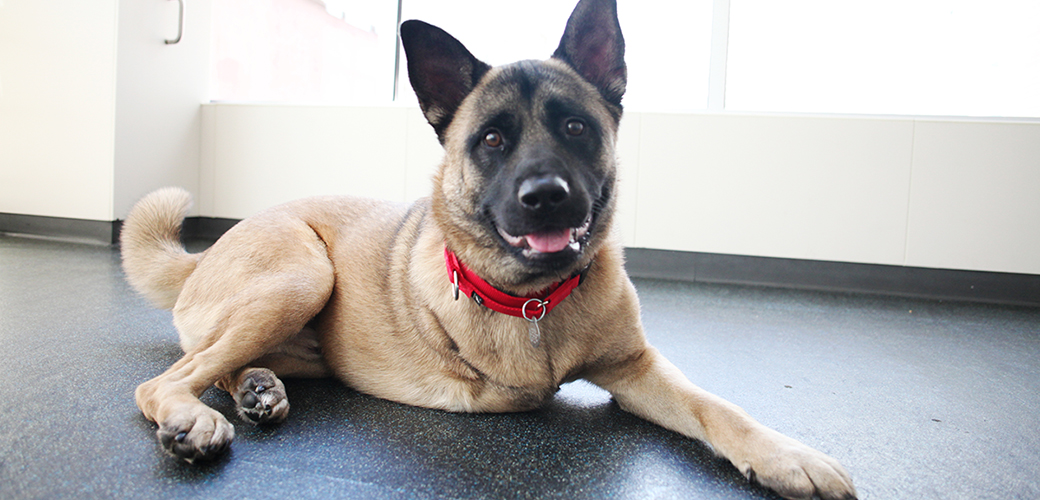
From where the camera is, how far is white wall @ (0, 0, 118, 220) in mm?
4148

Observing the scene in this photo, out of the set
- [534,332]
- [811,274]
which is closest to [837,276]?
[811,274]

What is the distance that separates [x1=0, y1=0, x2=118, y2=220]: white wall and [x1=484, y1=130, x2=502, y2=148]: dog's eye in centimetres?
414

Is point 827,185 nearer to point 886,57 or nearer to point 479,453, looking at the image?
point 886,57

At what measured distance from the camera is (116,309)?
2340 mm

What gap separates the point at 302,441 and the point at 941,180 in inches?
163

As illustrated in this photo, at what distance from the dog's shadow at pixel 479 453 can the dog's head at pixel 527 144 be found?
1.21ft

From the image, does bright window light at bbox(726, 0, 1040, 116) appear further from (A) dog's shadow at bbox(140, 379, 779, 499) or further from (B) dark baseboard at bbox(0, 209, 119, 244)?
(B) dark baseboard at bbox(0, 209, 119, 244)

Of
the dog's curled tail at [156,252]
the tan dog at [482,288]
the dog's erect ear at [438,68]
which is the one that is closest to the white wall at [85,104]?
the dog's curled tail at [156,252]

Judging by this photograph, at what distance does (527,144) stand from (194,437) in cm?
91

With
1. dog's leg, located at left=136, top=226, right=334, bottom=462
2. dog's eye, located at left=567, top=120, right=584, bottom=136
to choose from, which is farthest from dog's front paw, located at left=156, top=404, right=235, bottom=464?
dog's eye, located at left=567, top=120, right=584, bottom=136

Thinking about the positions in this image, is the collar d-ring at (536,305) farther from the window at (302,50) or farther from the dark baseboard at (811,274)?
the window at (302,50)

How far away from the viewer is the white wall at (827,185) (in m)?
3.58

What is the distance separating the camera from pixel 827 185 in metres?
3.80

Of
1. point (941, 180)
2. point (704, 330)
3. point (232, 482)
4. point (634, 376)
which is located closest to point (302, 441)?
point (232, 482)
